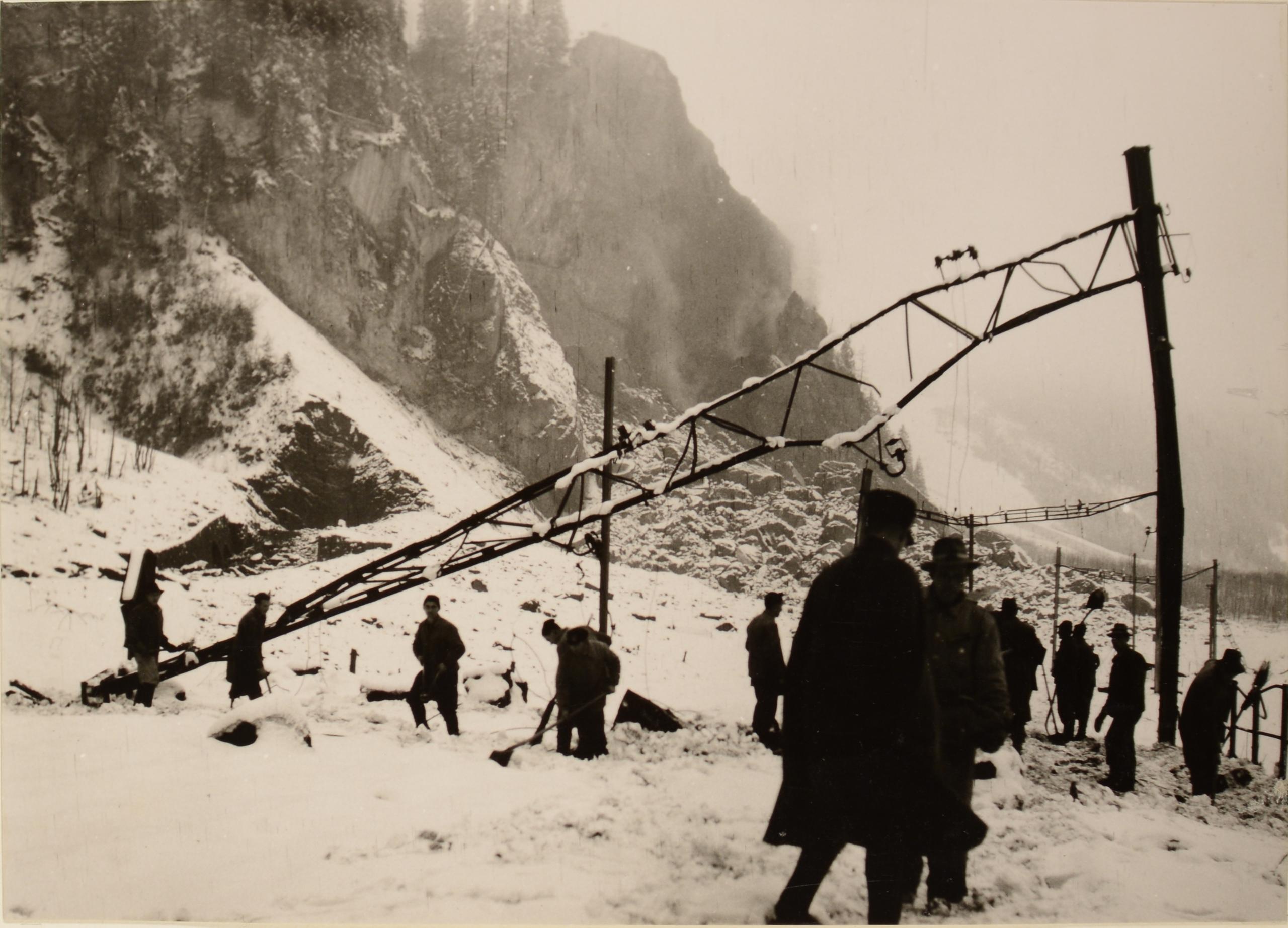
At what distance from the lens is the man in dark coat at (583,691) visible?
6.99m

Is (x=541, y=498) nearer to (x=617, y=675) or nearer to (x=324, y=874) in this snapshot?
(x=617, y=675)

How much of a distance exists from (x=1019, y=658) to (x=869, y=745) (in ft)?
19.3

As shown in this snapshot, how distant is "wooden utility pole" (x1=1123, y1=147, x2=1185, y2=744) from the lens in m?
7.20

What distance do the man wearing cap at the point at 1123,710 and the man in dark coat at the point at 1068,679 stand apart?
2.00 metres

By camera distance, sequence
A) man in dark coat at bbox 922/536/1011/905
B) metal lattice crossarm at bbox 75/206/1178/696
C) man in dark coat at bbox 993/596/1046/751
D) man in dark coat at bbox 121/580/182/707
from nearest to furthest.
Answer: man in dark coat at bbox 922/536/1011/905
metal lattice crossarm at bbox 75/206/1178/696
man in dark coat at bbox 993/596/1046/751
man in dark coat at bbox 121/580/182/707

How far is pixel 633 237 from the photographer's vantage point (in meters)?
45.6

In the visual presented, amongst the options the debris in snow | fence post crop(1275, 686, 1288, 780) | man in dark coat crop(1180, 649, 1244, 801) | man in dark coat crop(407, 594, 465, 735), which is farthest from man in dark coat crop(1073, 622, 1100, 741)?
the debris in snow

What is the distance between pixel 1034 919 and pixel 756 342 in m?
46.2

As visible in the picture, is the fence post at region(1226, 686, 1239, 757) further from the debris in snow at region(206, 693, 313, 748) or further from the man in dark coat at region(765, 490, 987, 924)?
the debris in snow at region(206, 693, 313, 748)

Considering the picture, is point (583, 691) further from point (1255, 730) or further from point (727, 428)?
point (1255, 730)

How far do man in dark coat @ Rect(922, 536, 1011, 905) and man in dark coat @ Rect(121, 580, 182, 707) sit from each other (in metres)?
7.88

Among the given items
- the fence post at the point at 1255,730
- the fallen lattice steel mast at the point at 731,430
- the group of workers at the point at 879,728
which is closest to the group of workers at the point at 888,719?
the group of workers at the point at 879,728

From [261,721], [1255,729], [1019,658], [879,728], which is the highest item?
[879,728]

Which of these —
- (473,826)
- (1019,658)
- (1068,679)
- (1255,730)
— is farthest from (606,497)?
(1255,730)
